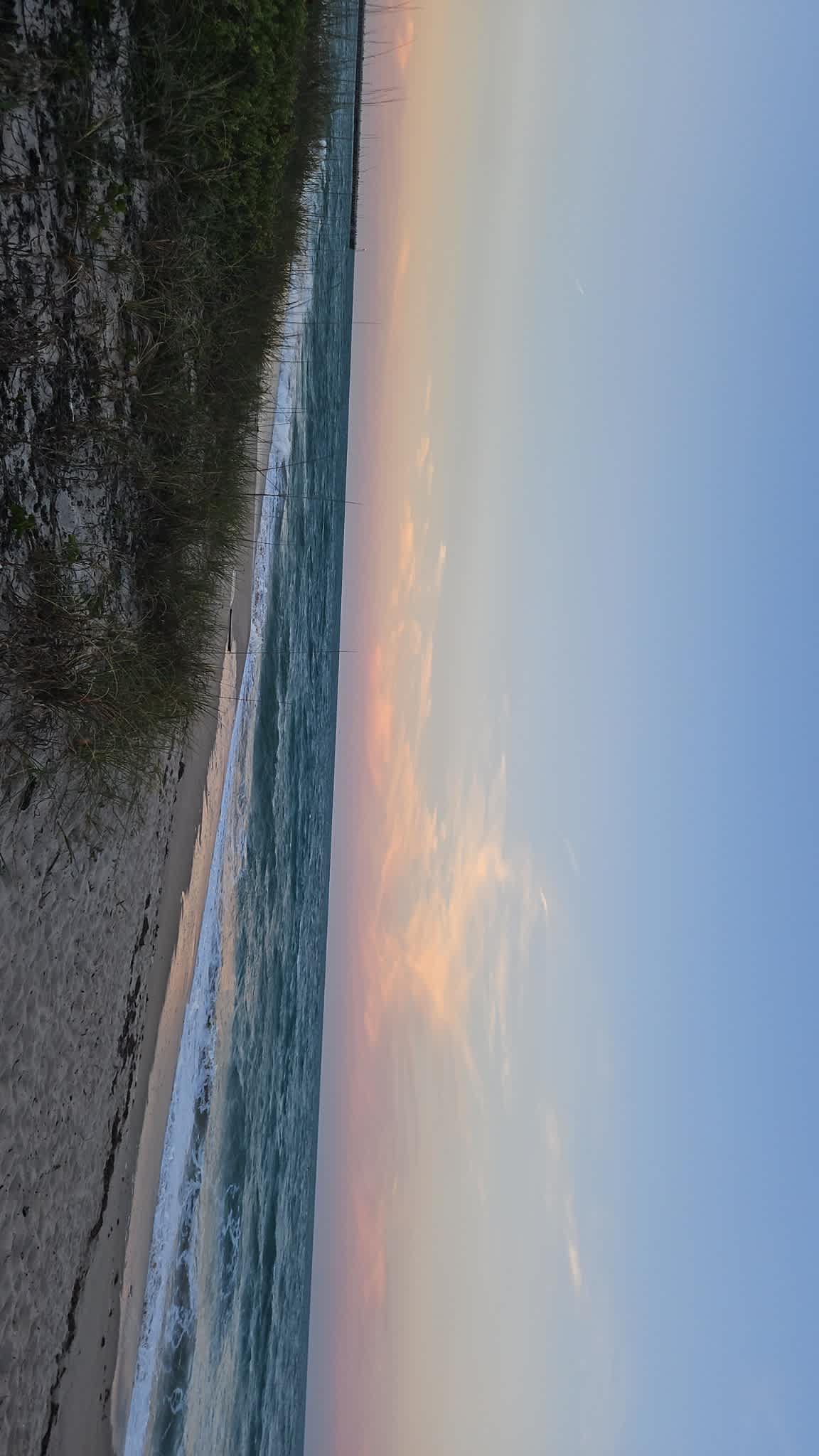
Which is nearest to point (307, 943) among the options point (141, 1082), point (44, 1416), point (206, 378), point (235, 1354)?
point (235, 1354)

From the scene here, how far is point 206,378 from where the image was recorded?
5.44m

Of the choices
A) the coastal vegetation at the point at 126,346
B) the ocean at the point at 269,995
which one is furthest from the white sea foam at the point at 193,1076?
the coastal vegetation at the point at 126,346

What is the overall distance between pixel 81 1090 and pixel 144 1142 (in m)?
1.78

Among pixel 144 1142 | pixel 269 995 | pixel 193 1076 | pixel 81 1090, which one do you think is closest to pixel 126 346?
pixel 81 1090

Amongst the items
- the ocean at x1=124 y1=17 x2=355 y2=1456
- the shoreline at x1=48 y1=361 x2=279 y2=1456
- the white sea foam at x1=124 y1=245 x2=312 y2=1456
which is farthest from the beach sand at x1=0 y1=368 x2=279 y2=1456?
the ocean at x1=124 y1=17 x2=355 y2=1456

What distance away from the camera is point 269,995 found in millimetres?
13102

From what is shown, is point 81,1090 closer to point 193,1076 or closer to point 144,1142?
point 144,1142

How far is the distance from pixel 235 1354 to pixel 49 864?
958cm

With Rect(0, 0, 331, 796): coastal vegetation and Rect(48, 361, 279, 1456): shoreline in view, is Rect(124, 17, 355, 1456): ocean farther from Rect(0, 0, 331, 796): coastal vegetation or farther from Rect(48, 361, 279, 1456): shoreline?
Rect(0, 0, 331, 796): coastal vegetation

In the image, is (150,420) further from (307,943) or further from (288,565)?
(307,943)

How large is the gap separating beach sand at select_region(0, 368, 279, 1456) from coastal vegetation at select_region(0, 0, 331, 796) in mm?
647

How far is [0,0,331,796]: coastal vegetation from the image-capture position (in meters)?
3.59

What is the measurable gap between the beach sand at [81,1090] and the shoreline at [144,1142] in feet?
0.06

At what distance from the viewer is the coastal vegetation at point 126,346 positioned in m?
3.59
